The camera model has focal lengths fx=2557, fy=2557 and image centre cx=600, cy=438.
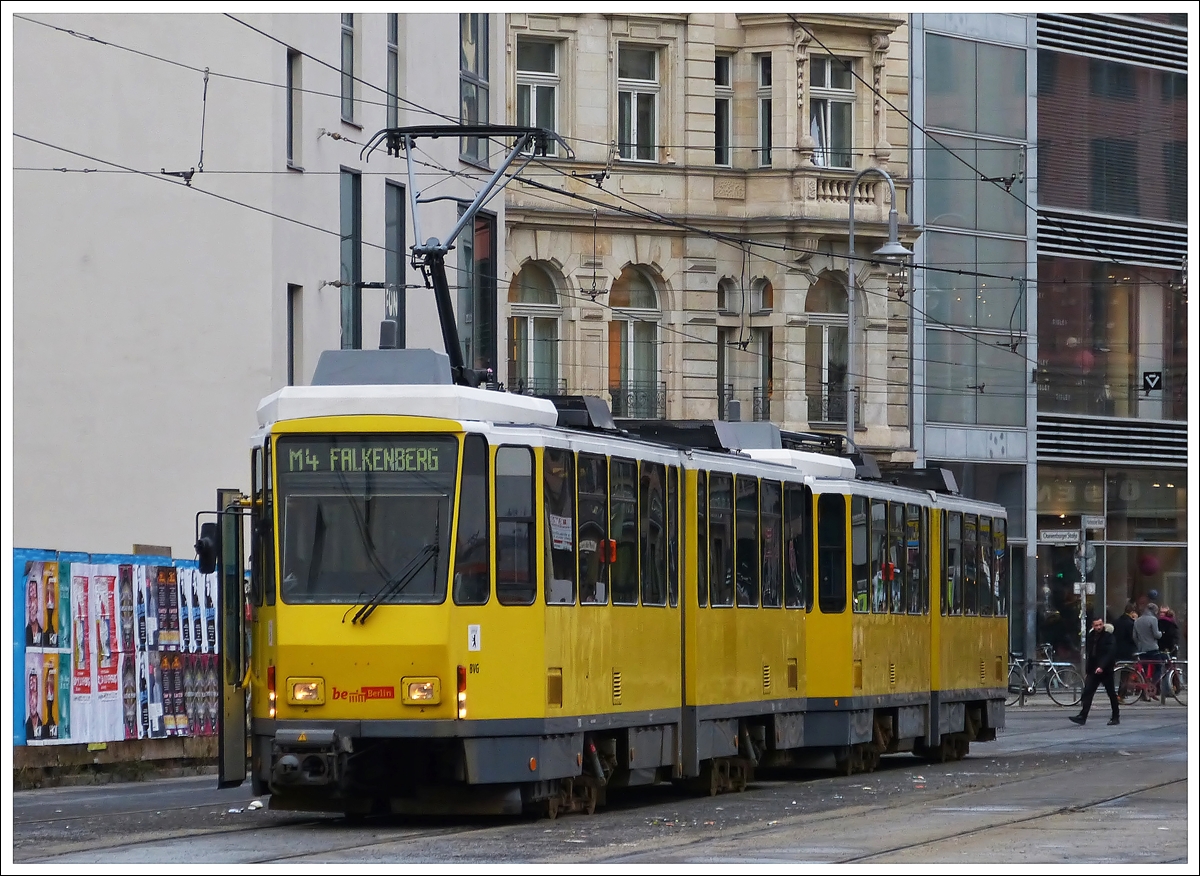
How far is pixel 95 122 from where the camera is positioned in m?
29.8

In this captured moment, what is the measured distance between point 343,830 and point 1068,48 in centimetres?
3689

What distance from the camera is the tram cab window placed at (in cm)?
2094

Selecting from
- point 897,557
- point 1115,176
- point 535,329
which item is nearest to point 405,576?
point 897,557

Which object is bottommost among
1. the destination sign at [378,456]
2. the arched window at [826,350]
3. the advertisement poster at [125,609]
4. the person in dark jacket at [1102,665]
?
the person in dark jacket at [1102,665]

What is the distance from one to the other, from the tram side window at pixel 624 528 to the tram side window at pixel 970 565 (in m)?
10.4

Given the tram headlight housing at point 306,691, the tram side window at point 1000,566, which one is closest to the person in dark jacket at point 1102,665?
the tram side window at point 1000,566

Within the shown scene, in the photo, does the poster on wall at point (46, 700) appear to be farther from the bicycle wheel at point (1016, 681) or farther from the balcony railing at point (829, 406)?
the balcony railing at point (829, 406)

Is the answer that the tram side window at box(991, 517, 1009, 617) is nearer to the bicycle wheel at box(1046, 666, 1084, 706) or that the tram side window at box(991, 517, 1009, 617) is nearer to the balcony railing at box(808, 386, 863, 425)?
the bicycle wheel at box(1046, 666, 1084, 706)

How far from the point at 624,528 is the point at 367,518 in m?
2.64

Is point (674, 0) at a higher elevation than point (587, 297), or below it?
higher

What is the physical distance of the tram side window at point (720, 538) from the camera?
66.1 feet

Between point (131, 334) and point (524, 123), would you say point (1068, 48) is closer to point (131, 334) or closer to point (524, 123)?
point (524, 123)

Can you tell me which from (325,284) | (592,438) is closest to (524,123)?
(325,284)

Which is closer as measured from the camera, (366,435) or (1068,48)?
(366,435)
